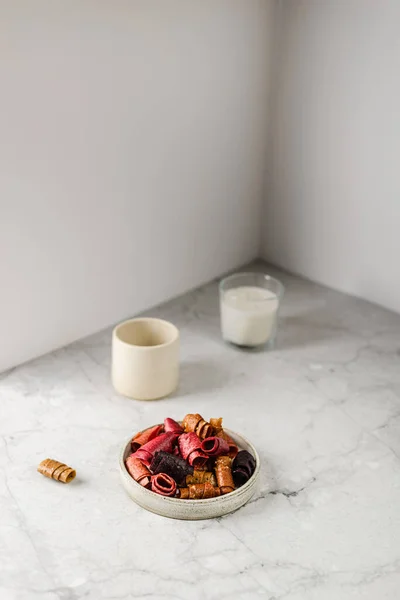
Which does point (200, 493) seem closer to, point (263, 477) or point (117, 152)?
point (263, 477)

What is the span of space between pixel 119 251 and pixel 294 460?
1.68 feet

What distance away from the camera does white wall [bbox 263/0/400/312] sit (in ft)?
4.96

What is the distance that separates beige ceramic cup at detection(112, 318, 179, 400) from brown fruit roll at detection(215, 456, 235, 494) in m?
0.21

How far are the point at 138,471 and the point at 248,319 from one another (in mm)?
419

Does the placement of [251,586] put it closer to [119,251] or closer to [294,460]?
[294,460]

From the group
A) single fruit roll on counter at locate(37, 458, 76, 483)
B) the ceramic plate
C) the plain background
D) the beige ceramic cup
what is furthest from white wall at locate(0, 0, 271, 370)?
the ceramic plate

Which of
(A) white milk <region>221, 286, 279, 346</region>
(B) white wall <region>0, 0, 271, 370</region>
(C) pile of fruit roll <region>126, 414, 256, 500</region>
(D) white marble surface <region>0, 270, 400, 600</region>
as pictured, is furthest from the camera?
(A) white milk <region>221, 286, 279, 346</region>

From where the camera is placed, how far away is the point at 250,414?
4.30 feet

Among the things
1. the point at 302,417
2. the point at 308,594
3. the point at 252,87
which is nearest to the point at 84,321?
the point at 302,417

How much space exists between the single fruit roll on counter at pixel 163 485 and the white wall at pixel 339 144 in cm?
69

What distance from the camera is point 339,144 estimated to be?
161 cm

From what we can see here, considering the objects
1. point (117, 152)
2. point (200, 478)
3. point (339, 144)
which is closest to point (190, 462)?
point (200, 478)

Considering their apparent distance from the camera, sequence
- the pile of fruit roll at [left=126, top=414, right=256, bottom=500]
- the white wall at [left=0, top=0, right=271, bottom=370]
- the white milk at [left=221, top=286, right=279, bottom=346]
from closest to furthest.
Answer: the pile of fruit roll at [left=126, top=414, right=256, bottom=500] → the white wall at [left=0, top=0, right=271, bottom=370] → the white milk at [left=221, top=286, right=279, bottom=346]

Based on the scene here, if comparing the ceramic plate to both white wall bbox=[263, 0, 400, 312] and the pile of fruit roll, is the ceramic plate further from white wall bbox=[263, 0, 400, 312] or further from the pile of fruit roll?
white wall bbox=[263, 0, 400, 312]
